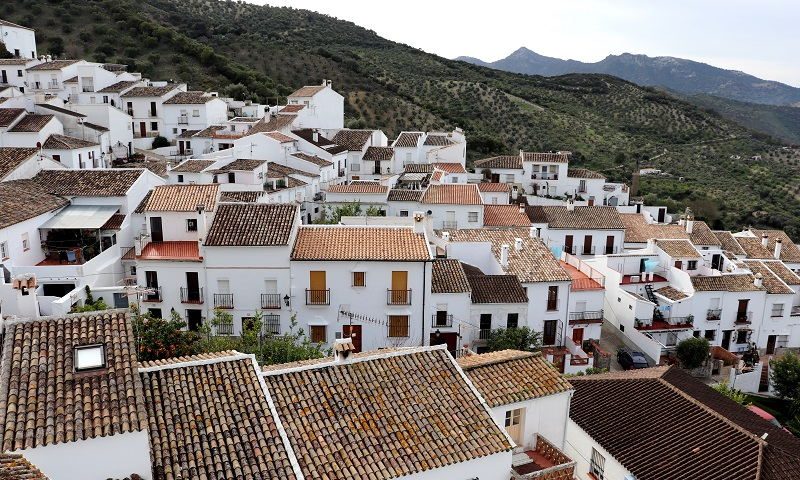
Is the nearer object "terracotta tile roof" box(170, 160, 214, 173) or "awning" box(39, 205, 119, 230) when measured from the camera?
"awning" box(39, 205, 119, 230)

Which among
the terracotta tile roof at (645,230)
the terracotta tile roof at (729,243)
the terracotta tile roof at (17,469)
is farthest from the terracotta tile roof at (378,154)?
the terracotta tile roof at (17,469)

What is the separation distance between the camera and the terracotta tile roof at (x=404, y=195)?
45.8 metres

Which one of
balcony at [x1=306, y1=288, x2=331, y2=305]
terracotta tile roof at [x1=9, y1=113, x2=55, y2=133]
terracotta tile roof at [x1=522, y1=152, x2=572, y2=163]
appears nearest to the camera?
balcony at [x1=306, y1=288, x2=331, y2=305]

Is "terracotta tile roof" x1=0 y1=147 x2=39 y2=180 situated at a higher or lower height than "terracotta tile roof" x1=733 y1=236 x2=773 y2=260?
higher

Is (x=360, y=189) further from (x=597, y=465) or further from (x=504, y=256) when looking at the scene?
(x=597, y=465)

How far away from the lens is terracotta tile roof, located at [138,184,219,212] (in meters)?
28.5

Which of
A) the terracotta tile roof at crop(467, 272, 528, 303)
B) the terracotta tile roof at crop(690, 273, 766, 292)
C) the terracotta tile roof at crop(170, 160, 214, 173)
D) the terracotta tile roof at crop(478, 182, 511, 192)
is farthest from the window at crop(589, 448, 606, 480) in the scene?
the terracotta tile roof at crop(478, 182, 511, 192)

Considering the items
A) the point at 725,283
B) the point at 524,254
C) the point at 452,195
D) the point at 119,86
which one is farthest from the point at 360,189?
the point at 119,86

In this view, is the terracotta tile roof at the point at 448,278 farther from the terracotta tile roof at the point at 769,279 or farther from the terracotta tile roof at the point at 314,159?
the terracotta tile roof at the point at 769,279

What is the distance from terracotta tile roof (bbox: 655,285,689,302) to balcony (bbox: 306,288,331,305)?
2252 cm

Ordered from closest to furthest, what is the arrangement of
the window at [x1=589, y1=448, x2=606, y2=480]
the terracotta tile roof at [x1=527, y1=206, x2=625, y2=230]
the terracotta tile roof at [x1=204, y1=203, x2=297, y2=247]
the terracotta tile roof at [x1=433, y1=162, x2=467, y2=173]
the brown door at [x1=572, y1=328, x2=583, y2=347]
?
1. the window at [x1=589, y1=448, x2=606, y2=480]
2. the terracotta tile roof at [x1=204, y1=203, x2=297, y2=247]
3. the brown door at [x1=572, y1=328, x2=583, y2=347]
4. the terracotta tile roof at [x1=527, y1=206, x2=625, y2=230]
5. the terracotta tile roof at [x1=433, y1=162, x2=467, y2=173]

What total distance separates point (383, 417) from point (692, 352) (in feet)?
92.2

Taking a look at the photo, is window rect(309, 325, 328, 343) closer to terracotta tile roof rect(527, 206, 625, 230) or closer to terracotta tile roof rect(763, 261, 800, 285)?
terracotta tile roof rect(527, 206, 625, 230)

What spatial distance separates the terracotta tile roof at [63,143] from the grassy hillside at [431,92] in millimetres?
33651
